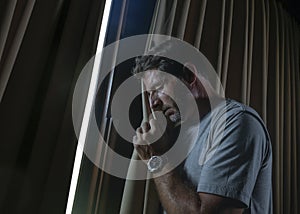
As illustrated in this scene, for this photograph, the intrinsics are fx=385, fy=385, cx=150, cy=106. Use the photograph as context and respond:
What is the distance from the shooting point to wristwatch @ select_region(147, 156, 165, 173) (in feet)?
4.70

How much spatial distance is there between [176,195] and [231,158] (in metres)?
0.25

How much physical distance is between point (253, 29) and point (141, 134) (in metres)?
1.12

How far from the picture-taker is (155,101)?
1516mm

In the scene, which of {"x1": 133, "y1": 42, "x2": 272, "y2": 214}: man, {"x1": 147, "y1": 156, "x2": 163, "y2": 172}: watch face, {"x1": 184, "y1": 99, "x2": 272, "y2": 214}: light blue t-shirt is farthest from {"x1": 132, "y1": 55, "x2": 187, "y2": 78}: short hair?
{"x1": 147, "y1": 156, "x2": 163, "y2": 172}: watch face

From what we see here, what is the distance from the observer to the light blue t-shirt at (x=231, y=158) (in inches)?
55.5

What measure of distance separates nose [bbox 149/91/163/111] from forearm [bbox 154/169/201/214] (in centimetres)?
26

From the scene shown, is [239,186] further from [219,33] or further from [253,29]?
[253,29]

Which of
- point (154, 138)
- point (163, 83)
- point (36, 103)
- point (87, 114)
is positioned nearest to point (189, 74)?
point (163, 83)

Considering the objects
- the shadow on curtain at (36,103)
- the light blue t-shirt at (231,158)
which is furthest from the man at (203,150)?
the shadow on curtain at (36,103)

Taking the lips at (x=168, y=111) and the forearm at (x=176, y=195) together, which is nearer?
the forearm at (x=176, y=195)

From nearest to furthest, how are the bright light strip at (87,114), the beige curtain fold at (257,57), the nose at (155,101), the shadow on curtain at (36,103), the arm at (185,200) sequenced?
1. the shadow on curtain at (36,103)
2. the bright light strip at (87,114)
3. the arm at (185,200)
4. the nose at (155,101)
5. the beige curtain fold at (257,57)

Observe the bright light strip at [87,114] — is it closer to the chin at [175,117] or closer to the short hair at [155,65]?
the short hair at [155,65]

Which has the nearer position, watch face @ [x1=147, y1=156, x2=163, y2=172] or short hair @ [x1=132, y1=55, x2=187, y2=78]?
watch face @ [x1=147, y1=156, x2=163, y2=172]

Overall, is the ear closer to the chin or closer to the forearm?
the chin
